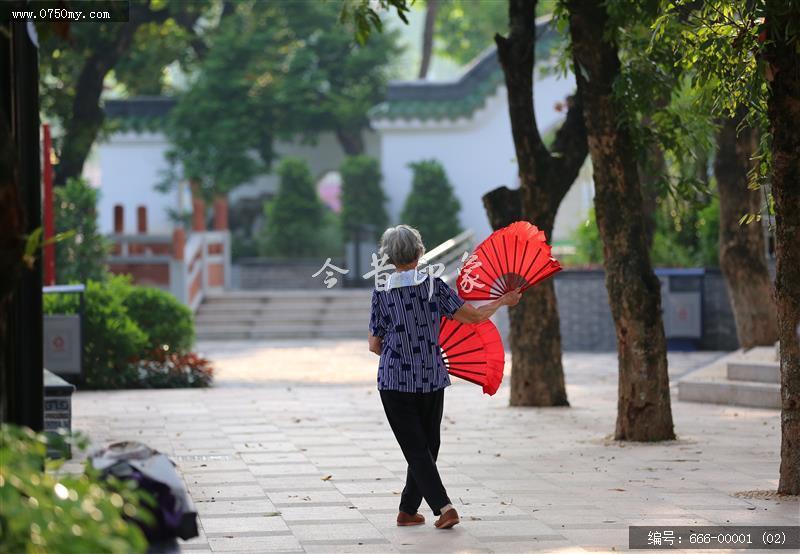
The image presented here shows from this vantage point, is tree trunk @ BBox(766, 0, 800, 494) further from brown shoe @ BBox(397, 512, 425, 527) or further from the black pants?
brown shoe @ BBox(397, 512, 425, 527)

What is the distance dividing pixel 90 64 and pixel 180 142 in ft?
33.4

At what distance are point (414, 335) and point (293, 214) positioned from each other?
86.8 ft

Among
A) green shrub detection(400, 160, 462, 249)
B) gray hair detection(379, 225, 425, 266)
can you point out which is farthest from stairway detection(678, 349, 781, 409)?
green shrub detection(400, 160, 462, 249)

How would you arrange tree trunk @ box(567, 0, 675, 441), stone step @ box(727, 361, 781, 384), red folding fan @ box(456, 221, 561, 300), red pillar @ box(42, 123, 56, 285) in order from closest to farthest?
red folding fan @ box(456, 221, 561, 300) → tree trunk @ box(567, 0, 675, 441) → stone step @ box(727, 361, 781, 384) → red pillar @ box(42, 123, 56, 285)

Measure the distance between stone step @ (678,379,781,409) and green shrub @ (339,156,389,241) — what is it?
18576 mm

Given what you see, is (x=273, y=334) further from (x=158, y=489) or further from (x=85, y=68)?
(x=158, y=489)

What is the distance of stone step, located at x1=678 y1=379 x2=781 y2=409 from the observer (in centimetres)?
1356

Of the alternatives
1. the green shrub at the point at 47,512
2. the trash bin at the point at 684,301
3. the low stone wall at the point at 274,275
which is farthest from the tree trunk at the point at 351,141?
the green shrub at the point at 47,512

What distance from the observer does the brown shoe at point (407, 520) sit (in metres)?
7.21

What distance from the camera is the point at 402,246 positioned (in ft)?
23.2

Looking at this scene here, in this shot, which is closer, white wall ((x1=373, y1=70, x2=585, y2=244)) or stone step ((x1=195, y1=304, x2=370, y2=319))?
stone step ((x1=195, y1=304, x2=370, y2=319))

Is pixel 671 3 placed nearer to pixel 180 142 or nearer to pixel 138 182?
pixel 180 142

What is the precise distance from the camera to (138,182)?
3597 centimetres

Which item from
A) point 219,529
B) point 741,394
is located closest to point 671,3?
point 219,529
